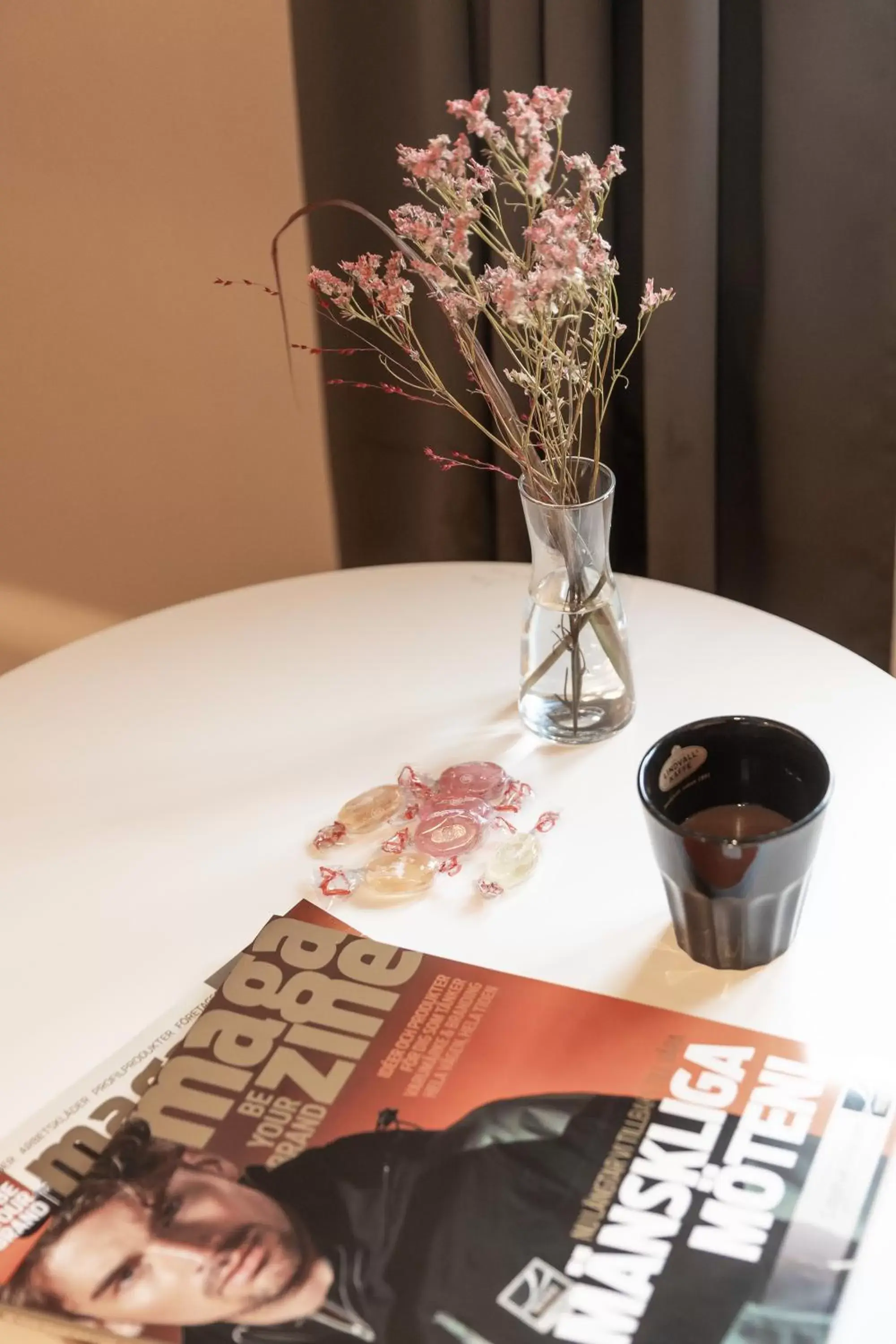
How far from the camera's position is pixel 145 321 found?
171cm

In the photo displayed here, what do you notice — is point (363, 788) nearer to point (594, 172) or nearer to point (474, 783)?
point (474, 783)

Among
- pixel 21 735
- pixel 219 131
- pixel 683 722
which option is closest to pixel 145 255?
pixel 219 131

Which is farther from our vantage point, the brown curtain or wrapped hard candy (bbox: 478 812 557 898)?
the brown curtain

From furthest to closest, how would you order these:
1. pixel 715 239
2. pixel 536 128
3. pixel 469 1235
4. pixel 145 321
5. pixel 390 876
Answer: pixel 145 321, pixel 715 239, pixel 390 876, pixel 536 128, pixel 469 1235

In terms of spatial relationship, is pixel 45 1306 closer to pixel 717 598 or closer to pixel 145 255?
pixel 717 598

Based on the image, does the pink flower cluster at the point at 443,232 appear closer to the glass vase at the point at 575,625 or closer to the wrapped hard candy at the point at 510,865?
the glass vase at the point at 575,625

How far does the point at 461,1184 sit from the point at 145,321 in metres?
1.32

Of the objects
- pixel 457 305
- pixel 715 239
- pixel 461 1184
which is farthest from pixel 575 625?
pixel 715 239

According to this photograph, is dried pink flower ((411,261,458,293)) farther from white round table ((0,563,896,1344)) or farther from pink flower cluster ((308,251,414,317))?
white round table ((0,563,896,1344))

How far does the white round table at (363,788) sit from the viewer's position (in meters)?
0.72

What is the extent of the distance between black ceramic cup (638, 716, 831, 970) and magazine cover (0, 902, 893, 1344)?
5 cm

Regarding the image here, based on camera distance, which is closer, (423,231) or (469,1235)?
(469,1235)

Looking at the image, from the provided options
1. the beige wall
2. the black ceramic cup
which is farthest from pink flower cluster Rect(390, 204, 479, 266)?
the beige wall

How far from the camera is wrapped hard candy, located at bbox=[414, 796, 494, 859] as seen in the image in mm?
827
